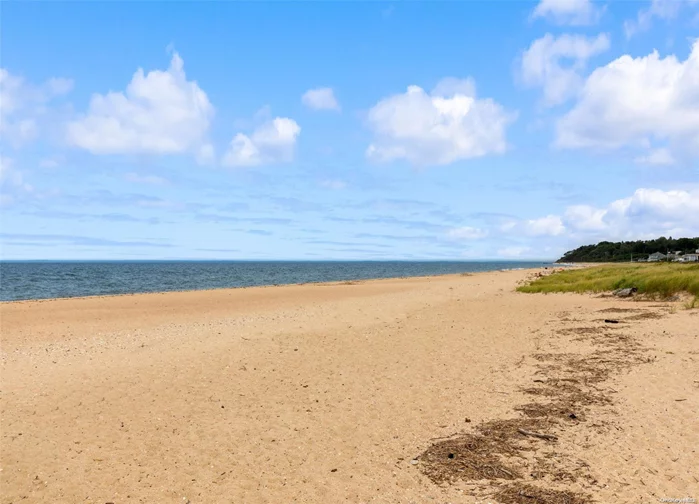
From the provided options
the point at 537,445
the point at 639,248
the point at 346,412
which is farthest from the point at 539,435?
the point at 639,248

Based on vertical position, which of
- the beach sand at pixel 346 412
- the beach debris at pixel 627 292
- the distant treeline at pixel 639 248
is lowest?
the beach sand at pixel 346 412

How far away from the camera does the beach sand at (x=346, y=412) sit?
22.3 ft

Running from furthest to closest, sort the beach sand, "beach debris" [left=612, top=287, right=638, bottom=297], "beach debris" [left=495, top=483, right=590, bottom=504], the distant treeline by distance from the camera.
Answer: the distant treeline, "beach debris" [left=612, top=287, right=638, bottom=297], the beach sand, "beach debris" [left=495, top=483, right=590, bottom=504]

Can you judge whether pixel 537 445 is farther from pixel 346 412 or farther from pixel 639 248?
pixel 639 248

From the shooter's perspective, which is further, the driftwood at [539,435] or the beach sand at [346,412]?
the driftwood at [539,435]

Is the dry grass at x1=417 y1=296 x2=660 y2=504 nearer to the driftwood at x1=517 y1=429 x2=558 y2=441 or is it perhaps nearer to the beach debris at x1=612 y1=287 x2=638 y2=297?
the driftwood at x1=517 y1=429 x2=558 y2=441

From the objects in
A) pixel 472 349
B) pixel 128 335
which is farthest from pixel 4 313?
pixel 472 349

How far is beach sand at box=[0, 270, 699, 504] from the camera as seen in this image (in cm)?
680

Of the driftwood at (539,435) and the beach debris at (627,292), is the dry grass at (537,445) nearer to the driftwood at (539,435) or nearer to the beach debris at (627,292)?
the driftwood at (539,435)

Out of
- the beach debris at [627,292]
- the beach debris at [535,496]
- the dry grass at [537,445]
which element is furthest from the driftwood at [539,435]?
the beach debris at [627,292]

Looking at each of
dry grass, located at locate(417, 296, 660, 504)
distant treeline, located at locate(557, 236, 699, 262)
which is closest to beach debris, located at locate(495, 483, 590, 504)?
dry grass, located at locate(417, 296, 660, 504)

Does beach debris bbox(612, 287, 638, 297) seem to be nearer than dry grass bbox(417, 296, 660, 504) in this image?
No

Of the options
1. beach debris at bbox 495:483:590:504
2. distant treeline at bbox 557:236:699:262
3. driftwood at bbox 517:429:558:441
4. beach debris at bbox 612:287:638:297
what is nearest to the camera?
beach debris at bbox 495:483:590:504

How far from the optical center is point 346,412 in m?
9.90
